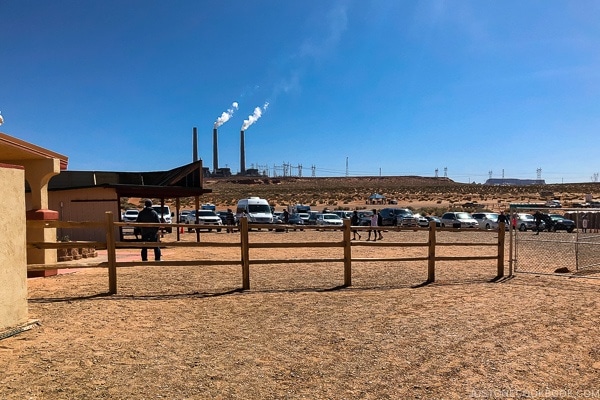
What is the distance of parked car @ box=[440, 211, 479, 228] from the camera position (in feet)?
116

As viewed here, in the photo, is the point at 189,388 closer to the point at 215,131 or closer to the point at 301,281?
the point at 301,281

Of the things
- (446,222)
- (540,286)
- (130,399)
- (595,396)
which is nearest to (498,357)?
(595,396)

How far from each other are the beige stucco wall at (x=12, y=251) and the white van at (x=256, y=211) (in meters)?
27.7

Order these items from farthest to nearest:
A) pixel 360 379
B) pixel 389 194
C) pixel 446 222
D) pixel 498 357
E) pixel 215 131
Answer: pixel 215 131 < pixel 389 194 < pixel 446 222 < pixel 498 357 < pixel 360 379

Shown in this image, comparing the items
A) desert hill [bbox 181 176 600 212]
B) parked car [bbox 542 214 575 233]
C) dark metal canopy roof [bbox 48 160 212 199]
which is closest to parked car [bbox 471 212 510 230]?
parked car [bbox 542 214 575 233]

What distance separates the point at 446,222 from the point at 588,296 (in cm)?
2763

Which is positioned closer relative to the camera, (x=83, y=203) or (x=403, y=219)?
(x=83, y=203)

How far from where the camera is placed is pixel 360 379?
4996 mm

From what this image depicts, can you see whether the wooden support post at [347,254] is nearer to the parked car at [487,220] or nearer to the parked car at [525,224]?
the parked car at [487,220]

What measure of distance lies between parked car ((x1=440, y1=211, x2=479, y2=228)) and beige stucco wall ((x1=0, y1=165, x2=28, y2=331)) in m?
32.3

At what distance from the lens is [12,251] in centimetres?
655

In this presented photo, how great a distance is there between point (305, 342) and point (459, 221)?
1241 inches

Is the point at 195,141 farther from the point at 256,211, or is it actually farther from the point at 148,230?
the point at 148,230

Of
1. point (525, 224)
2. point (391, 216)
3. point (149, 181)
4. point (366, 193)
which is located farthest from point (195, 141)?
point (525, 224)
